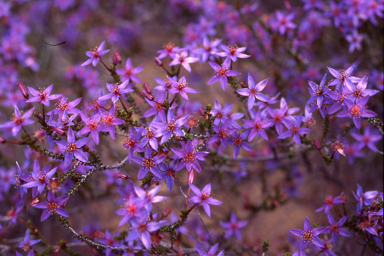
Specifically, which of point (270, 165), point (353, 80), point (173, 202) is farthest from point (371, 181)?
point (173, 202)

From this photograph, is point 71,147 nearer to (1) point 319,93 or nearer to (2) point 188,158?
(2) point 188,158

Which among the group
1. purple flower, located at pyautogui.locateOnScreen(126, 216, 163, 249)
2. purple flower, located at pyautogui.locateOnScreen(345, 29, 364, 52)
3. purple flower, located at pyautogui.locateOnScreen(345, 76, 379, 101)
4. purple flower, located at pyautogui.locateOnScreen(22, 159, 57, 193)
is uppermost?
purple flower, located at pyautogui.locateOnScreen(345, 76, 379, 101)

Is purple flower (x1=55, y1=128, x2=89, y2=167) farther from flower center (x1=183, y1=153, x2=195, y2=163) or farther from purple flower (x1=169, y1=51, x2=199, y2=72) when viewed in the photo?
purple flower (x1=169, y1=51, x2=199, y2=72)

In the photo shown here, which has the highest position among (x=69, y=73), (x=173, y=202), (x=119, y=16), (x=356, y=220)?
(x=119, y=16)

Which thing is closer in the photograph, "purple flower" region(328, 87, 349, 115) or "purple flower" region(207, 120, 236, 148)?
→ "purple flower" region(328, 87, 349, 115)

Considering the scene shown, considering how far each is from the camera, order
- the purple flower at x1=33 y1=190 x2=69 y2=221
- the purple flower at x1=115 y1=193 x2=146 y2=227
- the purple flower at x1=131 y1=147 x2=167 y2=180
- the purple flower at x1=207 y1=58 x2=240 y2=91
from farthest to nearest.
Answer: the purple flower at x1=207 y1=58 x2=240 y2=91
the purple flower at x1=33 y1=190 x2=69 y2=221
the purple flower at x1=131 y1=147 x2=167 y2=180
the purple flower at x1=115 y1=193 x2=146 y2=227

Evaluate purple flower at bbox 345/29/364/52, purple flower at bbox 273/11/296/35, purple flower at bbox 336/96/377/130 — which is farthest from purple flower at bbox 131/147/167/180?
purple flower at bbox 345/29/364/52

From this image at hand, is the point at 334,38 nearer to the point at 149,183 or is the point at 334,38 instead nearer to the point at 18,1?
the point at 149,183

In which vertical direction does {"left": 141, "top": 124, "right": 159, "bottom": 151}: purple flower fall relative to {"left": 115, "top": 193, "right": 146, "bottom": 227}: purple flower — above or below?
above

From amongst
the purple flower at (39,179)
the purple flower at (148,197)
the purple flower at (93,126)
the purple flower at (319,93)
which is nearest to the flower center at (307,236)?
the purple flower at (319,93)
